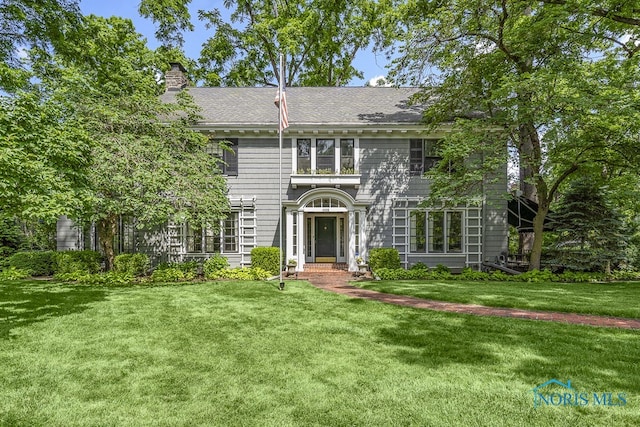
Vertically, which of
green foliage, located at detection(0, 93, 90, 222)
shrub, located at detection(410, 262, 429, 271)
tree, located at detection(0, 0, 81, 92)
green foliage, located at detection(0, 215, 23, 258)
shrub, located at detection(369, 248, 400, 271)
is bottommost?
shrub, located at detection(410, 262, 429, 271)

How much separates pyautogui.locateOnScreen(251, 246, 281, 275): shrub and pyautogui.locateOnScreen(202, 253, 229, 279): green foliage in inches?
40.7

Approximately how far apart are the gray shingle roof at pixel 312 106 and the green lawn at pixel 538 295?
6721 mm

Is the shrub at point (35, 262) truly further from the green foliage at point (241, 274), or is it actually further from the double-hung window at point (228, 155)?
the double-hung window at point (228, 155)

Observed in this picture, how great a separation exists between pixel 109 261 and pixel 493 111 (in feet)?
50.8

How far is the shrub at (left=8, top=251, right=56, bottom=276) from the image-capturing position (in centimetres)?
1298

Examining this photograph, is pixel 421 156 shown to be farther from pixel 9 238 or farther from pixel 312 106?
pixel 9 238

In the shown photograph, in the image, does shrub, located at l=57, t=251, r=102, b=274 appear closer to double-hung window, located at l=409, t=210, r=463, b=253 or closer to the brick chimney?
the brick chimney

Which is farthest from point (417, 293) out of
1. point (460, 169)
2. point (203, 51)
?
point (203, 51)

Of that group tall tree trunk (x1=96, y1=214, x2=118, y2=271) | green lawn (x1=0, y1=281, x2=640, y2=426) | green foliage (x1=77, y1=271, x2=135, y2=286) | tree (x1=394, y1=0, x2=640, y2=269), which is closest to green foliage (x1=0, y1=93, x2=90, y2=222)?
green lawn (x1=0, y1=281, x2=640, y2=426)

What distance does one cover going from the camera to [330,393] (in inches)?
141

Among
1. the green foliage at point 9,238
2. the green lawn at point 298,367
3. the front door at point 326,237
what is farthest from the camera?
the green foliage at point 9,238

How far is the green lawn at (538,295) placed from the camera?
7.16 metres

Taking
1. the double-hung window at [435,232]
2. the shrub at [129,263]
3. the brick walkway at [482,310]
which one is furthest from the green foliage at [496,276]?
A: the shrub at [129,263]

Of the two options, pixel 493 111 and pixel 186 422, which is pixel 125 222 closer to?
pixel 186 422
